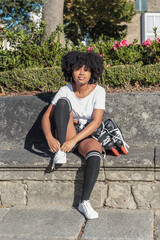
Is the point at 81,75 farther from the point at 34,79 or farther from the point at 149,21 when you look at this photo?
the point at 149,21

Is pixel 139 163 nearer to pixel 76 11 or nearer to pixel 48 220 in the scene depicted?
pixel 48 220

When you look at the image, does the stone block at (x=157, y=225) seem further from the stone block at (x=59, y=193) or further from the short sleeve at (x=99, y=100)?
the short sleeve at (x=99, y=100)

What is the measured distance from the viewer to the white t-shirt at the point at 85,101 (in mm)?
A: 3686

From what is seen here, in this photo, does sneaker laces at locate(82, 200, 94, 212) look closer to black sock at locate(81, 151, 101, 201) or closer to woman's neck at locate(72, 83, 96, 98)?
black sock at locate(81, 151, 101, 201)

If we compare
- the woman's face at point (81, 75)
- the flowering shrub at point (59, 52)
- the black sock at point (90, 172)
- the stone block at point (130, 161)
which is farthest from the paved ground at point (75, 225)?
the flowering shrub at point (59, 52)

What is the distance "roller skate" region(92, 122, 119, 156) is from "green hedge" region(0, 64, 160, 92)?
127 cm

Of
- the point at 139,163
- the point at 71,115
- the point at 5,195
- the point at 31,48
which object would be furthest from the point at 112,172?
the point at 31,48

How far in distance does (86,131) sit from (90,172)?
40cm

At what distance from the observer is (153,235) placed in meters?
3.00

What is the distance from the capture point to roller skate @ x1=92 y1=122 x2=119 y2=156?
364 centimetres

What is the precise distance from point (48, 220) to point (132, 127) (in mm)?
1391

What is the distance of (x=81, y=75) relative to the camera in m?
3.69

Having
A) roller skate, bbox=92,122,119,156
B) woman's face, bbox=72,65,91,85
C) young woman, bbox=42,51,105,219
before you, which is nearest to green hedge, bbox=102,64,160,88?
young woman, bbox=42,51,105,219

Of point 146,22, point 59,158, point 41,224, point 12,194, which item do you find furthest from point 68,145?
point 146,22
